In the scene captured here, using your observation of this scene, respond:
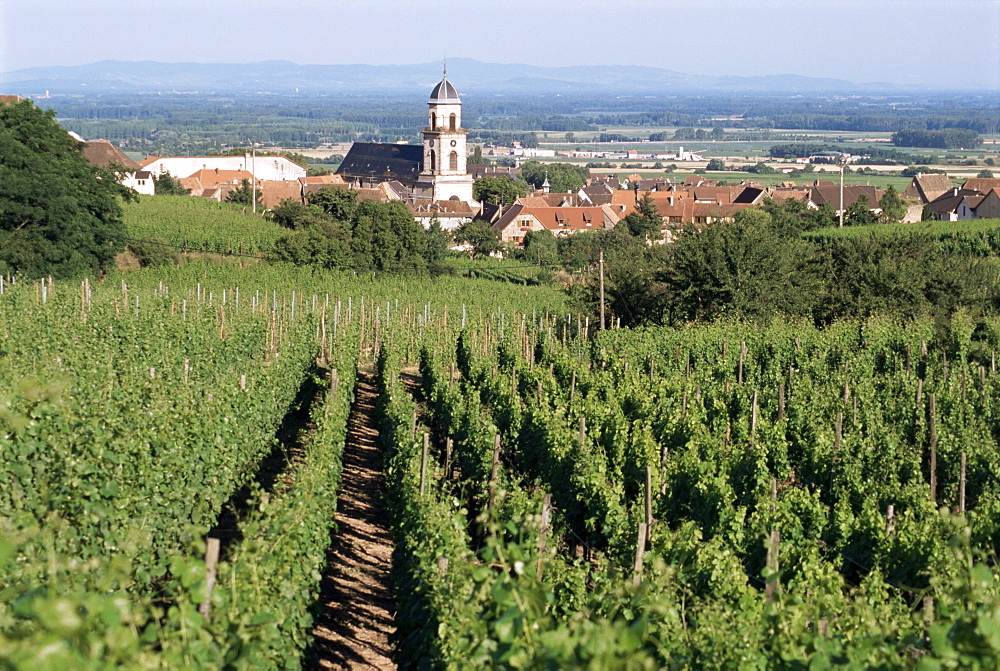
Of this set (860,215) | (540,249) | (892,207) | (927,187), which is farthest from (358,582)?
(927,187)

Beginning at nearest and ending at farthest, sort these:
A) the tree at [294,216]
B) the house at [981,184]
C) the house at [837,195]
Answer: the tree at [294,216], the house at [981,184], the house at [837,195]

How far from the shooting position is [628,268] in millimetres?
29484

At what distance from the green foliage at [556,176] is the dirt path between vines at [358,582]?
105507 mm

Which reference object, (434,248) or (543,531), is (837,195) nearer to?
(434,248)

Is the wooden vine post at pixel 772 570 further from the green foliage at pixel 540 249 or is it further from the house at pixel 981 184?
the house at pixel 981 184

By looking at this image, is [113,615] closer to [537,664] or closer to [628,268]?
[537,664]

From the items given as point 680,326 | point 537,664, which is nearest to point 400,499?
point 537,664

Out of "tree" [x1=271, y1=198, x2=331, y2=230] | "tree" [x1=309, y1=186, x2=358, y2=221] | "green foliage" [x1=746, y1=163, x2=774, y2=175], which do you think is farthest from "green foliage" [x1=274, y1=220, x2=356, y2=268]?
"green foliage" [x1=746, y1=163, x2=774, y2=175]

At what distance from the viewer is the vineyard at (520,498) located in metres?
4.65

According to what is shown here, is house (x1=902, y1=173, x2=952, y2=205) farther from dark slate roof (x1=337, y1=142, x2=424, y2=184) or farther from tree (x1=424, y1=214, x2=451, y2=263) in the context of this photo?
tree (x1=424, y1=214, x2=451, y2=263)

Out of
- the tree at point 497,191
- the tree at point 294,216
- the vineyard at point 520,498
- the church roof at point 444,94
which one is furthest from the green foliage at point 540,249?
the church roof at point 444,94

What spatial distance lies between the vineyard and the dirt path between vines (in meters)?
0.43

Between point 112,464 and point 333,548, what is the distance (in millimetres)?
3157

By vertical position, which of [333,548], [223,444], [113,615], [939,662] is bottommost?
[333,548]
